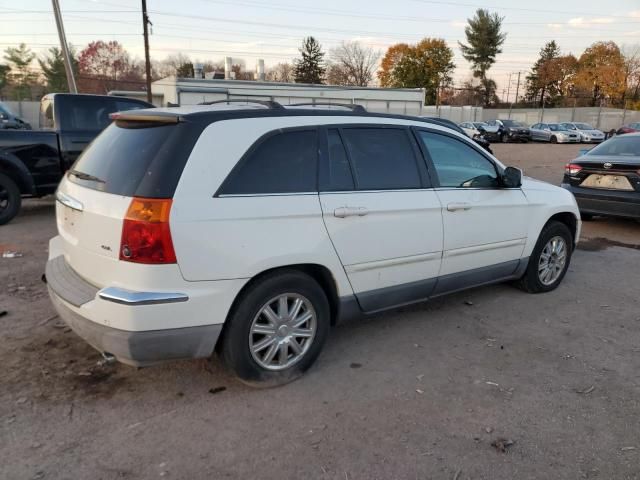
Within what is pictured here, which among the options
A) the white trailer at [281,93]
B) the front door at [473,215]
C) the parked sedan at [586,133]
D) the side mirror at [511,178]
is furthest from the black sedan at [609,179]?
the parked sedan at [586,133]

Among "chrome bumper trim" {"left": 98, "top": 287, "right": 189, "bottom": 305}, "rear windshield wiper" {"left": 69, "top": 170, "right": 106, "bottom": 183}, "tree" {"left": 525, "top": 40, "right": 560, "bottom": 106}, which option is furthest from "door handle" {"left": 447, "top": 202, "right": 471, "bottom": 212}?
"tree" {"left": 525, "top": 40, "right": 560, "bottom": 106}

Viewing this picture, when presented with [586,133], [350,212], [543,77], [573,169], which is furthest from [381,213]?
[543,77]

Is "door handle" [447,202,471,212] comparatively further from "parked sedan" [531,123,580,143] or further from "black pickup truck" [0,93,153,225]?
"parked sedan" [531,123,580,143]

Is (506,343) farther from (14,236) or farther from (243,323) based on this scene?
(14,236)

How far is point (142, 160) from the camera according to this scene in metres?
2.86

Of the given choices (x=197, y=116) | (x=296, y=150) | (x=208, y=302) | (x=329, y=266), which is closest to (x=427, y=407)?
(x=329, y=266)

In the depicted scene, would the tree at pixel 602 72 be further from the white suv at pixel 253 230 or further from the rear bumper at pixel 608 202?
the white suv at pixel 253 230

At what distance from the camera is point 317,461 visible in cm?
259

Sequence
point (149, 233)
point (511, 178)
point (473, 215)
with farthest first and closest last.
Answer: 1. point (511, 178)
2. point (473, 215)
3. point (149, 233)

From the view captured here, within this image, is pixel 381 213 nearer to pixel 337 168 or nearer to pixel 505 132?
pixel 337 168

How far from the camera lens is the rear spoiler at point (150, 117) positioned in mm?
2910

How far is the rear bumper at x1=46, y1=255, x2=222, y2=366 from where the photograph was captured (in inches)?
105

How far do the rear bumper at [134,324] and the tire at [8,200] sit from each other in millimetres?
5475

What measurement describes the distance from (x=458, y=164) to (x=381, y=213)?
1.13 meters
